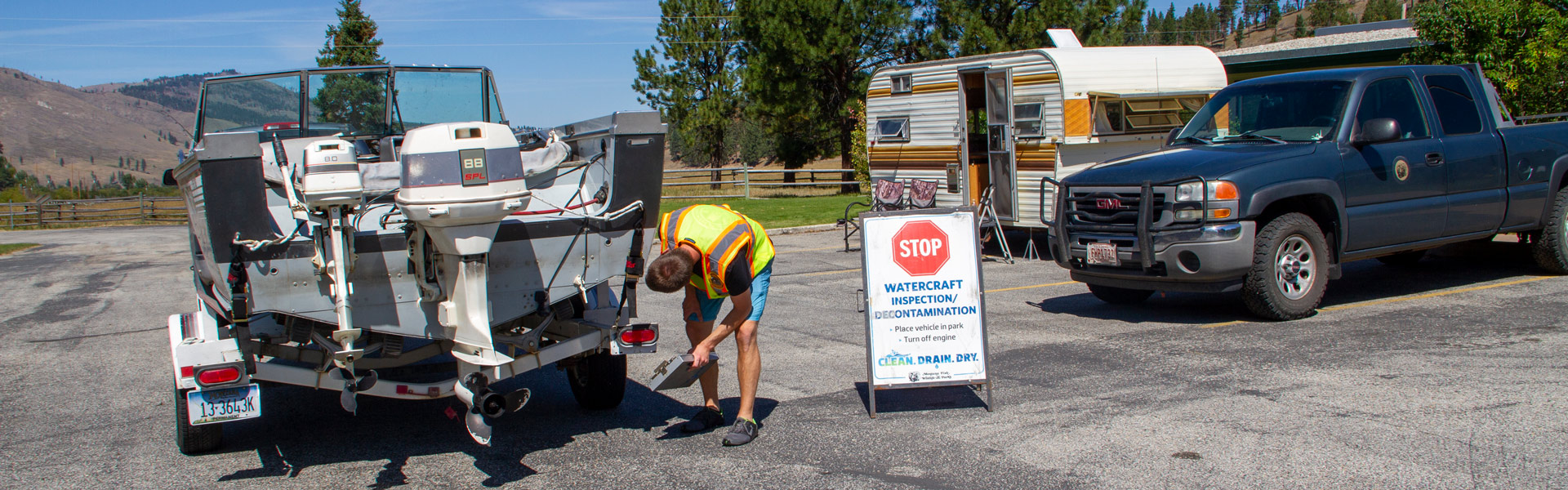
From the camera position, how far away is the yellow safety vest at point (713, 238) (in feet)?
15.4

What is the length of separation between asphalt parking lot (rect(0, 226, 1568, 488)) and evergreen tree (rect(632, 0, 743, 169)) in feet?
94.4

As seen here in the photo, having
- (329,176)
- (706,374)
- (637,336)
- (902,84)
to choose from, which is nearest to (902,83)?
(902,84)

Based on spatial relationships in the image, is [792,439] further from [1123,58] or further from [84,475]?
[1123,58]

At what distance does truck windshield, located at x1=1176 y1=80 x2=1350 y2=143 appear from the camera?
7.84m

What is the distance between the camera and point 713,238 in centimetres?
469

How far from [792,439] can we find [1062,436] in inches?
51.3

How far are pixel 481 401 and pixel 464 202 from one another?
0.88 m

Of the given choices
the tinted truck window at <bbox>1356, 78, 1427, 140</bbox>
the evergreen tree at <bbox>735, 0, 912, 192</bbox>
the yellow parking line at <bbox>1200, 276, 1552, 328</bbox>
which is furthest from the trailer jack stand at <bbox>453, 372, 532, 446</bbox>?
the evergreen tree at <bbox>735, 0, 912, 192</bbox>

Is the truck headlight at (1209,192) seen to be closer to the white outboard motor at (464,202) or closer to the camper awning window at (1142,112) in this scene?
the camper awning window at (1142,112)

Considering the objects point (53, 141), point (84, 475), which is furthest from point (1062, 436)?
point (53, 141)

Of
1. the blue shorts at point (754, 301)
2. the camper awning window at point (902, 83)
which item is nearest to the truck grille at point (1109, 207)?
the blue shorts at point (754, 301)

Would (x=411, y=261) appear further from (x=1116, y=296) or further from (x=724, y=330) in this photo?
(x=1116, y=296)

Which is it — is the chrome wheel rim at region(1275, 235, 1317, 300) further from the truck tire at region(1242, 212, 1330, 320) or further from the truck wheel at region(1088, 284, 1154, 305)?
the truck wheel at region(1088, 284, 1154, 305)

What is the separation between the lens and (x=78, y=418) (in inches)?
229
